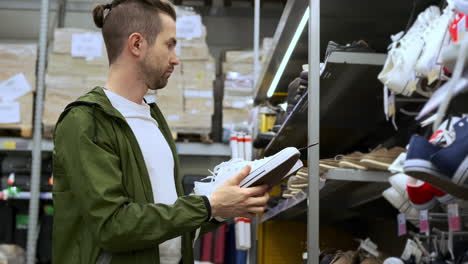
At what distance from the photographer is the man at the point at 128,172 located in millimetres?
1820

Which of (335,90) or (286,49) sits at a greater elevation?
(286,49)

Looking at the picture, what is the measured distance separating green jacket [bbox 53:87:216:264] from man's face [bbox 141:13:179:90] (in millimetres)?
181

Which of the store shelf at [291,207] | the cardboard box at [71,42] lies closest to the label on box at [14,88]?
the cardboard box at [71,42]

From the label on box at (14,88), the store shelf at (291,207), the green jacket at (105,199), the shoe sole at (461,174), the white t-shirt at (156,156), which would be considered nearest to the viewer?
the shoe sole at (461,174)

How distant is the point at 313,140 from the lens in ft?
7.30

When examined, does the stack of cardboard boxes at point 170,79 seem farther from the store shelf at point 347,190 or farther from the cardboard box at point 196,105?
the store shelf at point 347,190

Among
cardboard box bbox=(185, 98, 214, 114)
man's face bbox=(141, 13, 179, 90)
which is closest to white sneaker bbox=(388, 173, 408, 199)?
man's face bbox=(141, 13, 179, 90)

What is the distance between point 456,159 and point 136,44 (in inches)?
43.5

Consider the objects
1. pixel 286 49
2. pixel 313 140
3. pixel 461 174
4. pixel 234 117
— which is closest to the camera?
pixel 461 174

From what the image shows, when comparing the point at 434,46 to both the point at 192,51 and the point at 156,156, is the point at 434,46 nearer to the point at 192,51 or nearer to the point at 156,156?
the point at 156,156

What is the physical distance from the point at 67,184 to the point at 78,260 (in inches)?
9.3

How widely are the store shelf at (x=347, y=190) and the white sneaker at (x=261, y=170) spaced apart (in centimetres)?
37

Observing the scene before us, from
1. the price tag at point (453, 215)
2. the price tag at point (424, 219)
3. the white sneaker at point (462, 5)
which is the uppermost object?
the white sneaker at point (462, 5)

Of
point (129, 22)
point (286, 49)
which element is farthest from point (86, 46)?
point (129, 22)
